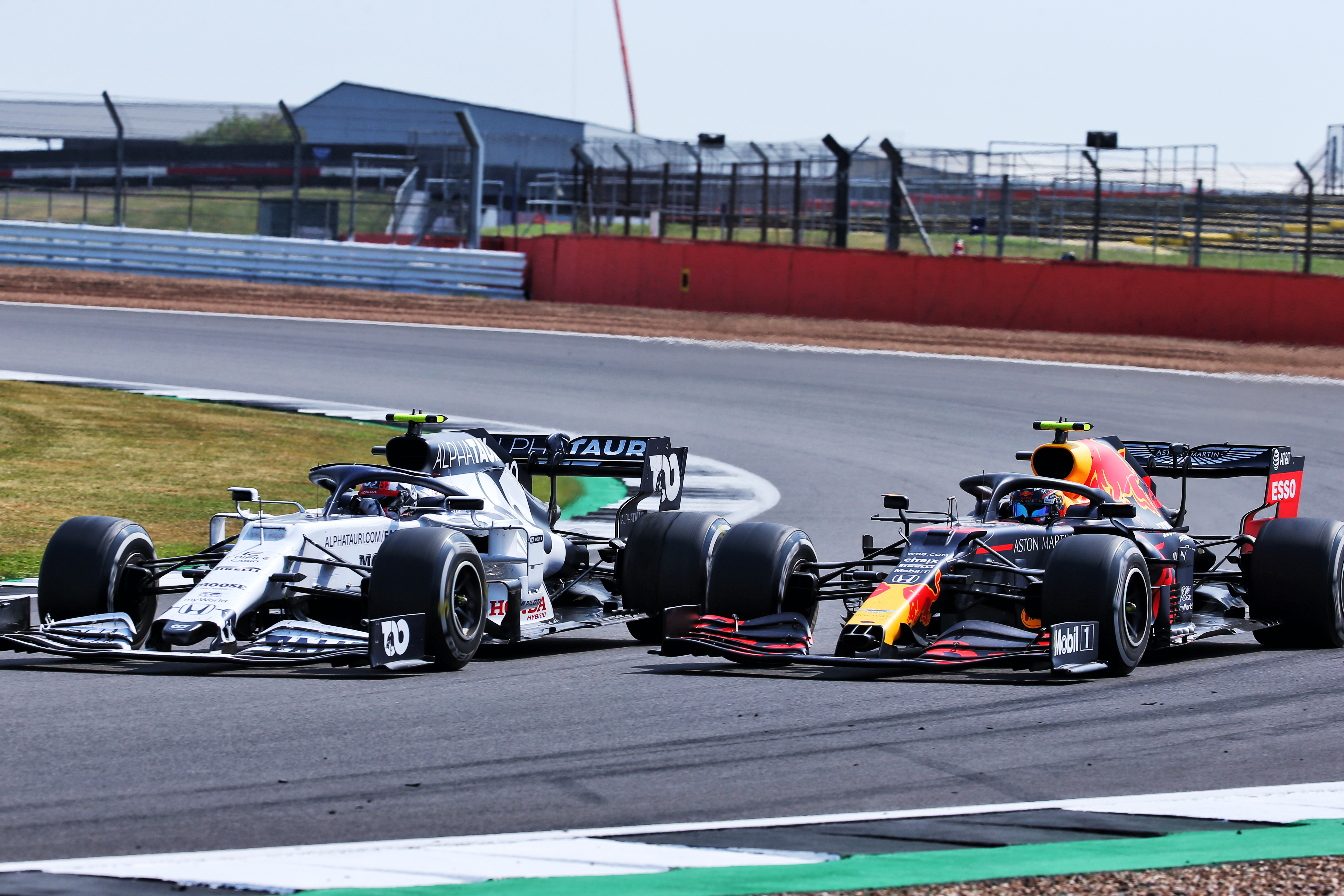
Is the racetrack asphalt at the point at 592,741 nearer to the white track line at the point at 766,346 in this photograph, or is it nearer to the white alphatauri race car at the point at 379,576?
the white alphatauri race car at the point at 379,576

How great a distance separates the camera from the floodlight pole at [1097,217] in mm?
27328

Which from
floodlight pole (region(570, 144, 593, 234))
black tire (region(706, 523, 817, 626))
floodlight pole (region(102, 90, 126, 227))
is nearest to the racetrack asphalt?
black tire (region(706, 523, 817, 626))

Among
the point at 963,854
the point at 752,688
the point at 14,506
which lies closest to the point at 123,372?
the point at 14,506

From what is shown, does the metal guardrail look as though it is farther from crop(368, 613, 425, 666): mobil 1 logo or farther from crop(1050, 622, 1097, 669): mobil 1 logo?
crop(1050, 622, 1097, 669): mobil 1 logo

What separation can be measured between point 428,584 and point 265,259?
24.9 metres

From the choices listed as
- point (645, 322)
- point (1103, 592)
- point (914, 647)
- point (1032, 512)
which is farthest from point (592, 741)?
point (645, 322)

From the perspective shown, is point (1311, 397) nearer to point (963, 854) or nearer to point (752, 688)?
point (752, 688)

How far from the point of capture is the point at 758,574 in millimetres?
9039

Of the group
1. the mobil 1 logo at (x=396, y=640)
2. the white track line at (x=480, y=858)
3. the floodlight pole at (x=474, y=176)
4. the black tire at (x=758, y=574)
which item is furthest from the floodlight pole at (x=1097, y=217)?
the white track line at (x=480, y=858)

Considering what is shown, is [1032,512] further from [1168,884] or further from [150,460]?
[150,460]

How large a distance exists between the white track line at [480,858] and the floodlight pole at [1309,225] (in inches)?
850

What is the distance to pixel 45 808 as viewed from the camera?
17.9 feet

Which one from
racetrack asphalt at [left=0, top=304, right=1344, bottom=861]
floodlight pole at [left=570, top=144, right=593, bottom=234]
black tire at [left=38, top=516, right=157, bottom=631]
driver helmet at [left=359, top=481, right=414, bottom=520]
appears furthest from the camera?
floodlight pole at [left=570, top=144, right=593, bottom=234]

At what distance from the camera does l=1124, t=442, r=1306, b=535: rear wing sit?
11.0 metres
